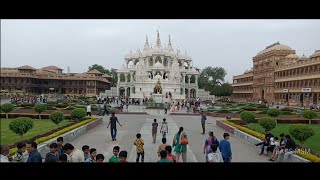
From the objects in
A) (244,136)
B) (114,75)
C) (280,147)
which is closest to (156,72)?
(114,75)

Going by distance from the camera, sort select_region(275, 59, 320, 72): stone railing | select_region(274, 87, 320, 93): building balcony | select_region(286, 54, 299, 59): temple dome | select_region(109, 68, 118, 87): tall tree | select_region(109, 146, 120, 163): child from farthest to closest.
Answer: select_region(109, 68, 118, 87): tall tree, select_region(286, 54, 299, 59): temple dome, select_region(275, 59, 320, 72): stone railing, select_region(274, 87, 320, 93): building balcony, select_region(109, 146, 120, 163): child

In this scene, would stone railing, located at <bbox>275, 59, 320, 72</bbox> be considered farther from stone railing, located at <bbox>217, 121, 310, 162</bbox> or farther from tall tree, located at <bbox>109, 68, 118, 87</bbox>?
tall tree, located at <bbox>109, 68, 118, 87</bbox>

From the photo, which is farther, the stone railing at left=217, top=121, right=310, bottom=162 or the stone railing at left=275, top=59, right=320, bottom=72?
the stone railing at left=275, top=59, right=320, bottom=72

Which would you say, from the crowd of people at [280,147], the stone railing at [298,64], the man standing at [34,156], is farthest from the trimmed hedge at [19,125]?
the stone railing at [298,64]

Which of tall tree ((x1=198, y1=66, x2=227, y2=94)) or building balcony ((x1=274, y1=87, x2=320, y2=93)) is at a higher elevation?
tall tree ((x1=198, y1=66, x2=227, y2=94))

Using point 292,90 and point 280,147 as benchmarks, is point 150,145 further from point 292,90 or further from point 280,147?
point 292,90

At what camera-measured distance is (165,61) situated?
8381cm

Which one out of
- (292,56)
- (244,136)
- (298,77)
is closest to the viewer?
(244,136)

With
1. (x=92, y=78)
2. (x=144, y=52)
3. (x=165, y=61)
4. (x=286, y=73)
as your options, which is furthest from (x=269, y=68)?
(x=92, y=78)

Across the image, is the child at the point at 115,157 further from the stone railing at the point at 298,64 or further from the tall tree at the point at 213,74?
the tall tree at the point at 213,74

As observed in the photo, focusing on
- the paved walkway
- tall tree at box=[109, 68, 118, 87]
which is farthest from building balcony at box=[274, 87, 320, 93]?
tall tree at box=[109, 68, 118, 87]

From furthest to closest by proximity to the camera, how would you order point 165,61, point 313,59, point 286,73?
point 165,61, point 286,73, point 313,59
